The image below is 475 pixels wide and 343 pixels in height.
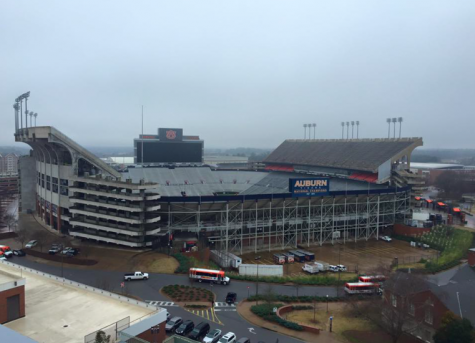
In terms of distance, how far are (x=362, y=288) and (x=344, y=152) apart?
190 feet

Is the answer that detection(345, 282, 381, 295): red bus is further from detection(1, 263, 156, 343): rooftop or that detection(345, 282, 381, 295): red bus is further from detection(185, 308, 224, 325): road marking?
detection(1, 263, 156, 343): rooftop

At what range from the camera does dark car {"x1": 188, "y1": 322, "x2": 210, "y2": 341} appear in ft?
87.0

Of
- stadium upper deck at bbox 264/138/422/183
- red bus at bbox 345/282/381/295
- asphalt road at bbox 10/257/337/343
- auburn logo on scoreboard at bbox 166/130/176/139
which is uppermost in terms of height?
auburn logo on scoreboard at bbox 166/130/176/139

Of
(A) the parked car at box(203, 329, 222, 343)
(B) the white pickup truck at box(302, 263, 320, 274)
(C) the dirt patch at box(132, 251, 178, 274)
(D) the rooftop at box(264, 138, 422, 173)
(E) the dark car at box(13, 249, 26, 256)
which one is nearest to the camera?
(A) the parked car at box(203, 329, 222, 343)

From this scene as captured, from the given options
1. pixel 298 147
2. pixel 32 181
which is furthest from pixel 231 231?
pixel 298 147

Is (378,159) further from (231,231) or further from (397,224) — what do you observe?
(231,231)

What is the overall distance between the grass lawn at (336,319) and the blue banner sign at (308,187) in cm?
2274

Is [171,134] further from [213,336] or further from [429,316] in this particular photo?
[429,316]

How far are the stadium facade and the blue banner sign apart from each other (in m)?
1.16

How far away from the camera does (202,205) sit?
51812mm

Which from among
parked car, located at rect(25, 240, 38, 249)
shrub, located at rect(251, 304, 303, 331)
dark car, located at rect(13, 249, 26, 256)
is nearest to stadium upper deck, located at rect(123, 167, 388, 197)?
parked car, located at rect(25, 240, 38, 249)

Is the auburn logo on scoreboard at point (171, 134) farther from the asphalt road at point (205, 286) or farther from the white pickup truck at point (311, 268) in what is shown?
the white pickup truck at point (311, 268)

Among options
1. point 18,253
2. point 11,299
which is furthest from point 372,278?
point 18,253

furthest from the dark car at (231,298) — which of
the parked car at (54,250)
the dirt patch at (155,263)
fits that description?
the parked car at (54,250)
